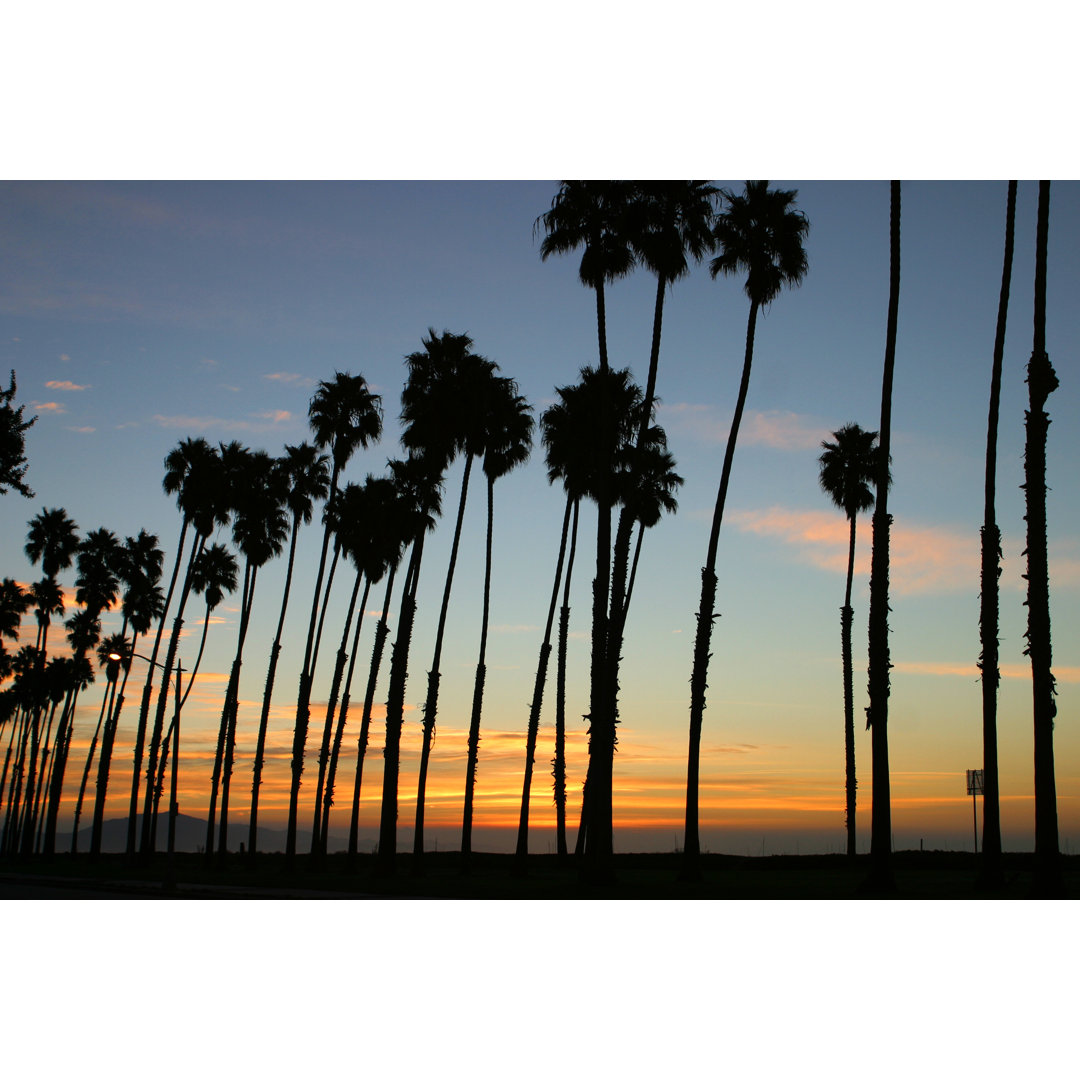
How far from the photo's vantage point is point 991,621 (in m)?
26.5

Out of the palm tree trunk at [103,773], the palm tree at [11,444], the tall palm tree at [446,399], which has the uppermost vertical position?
the tall palm tree at [446,399]

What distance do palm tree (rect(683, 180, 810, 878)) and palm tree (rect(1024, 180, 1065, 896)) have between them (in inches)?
465

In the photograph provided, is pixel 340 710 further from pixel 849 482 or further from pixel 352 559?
pixel 849 482

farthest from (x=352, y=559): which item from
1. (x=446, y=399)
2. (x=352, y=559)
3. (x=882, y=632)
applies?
(x=882, y=632)

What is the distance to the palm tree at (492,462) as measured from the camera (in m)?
44.0

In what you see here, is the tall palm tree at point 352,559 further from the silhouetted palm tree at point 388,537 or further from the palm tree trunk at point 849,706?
the palm tree trunk at point 849,706

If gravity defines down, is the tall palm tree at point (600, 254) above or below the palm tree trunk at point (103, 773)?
above

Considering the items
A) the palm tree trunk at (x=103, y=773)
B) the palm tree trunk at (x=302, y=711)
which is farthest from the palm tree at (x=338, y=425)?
the palm tree trunk at (x=103, y=773)

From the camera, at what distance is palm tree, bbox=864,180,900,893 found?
82.2ft

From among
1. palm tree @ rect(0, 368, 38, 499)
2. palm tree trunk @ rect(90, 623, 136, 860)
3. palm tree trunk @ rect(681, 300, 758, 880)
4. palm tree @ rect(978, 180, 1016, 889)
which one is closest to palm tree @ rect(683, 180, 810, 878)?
palm tree trunk @ rect(681, 300, 758, 880)

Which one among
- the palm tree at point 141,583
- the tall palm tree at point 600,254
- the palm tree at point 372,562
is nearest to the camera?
the tall palm tree at point 600,254

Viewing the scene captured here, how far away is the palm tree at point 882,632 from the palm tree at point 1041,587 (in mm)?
3565

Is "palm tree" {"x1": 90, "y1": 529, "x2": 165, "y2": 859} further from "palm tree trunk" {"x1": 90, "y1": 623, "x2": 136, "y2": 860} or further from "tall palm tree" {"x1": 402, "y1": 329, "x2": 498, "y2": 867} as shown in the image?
"tall palm tree" {"x1": 402, "y1": 329, "x2": 498, "y2": 867}

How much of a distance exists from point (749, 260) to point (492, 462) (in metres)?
16.3
